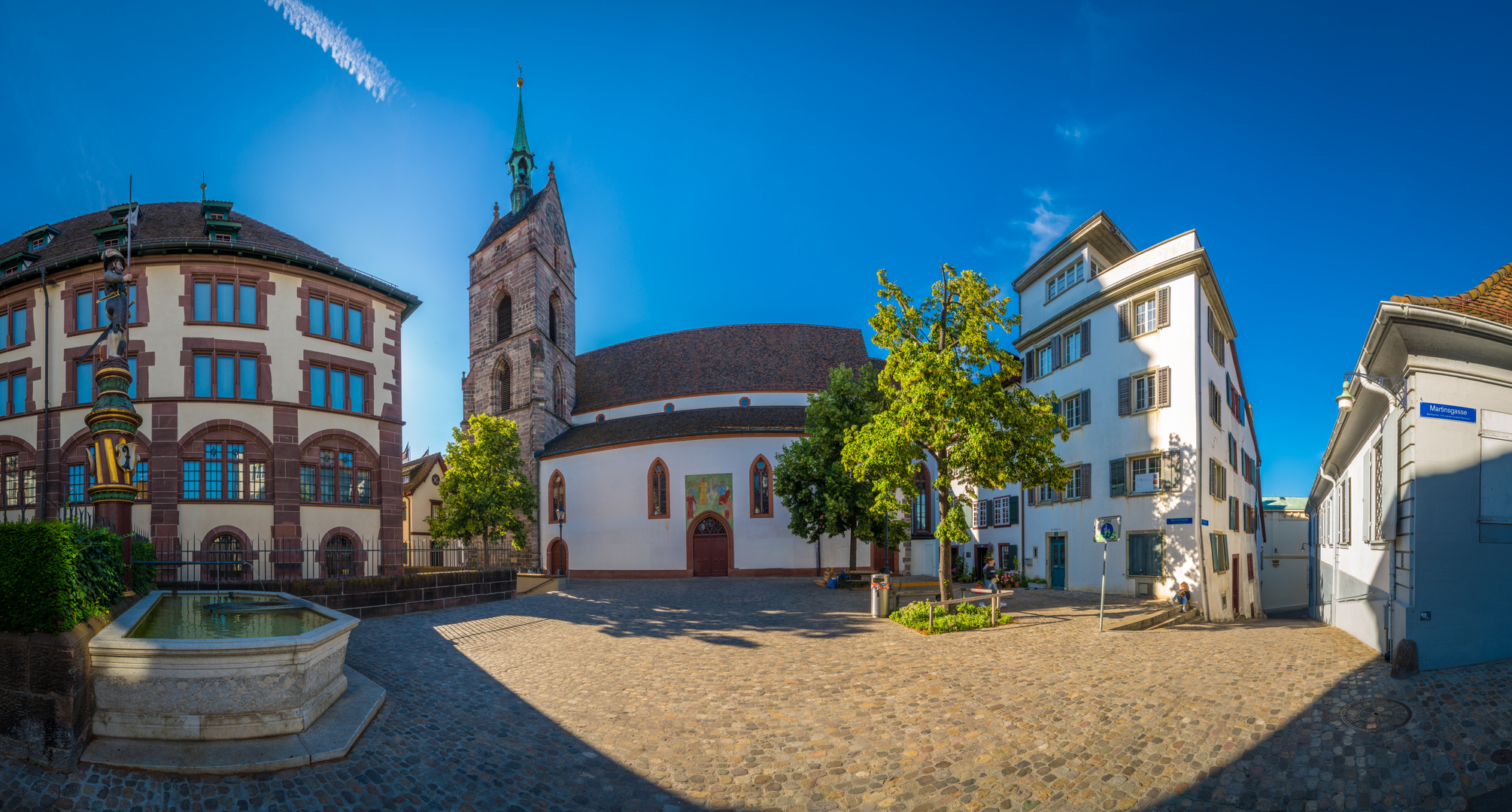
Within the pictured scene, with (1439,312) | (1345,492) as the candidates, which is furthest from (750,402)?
(1439,312)

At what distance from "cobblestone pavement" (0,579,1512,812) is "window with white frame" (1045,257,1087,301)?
48.2ft

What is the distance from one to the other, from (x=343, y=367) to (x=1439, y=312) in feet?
92.3

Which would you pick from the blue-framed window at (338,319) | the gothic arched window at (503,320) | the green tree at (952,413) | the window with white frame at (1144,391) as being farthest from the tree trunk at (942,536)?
the gothic arched window at (503,320)

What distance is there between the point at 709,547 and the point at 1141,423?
910 inches

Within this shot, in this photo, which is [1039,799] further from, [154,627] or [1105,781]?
[154,627]

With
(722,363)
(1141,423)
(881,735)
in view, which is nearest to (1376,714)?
(881,735)

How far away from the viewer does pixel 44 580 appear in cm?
725

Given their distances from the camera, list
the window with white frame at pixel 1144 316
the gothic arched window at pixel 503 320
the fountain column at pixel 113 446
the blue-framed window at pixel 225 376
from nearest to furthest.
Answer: the fountain column at pixel 113 446, the window with white frame at pixel 1144 316, the blue-framed window at pixel 225 376, the gothic arched window at pixel 503 320

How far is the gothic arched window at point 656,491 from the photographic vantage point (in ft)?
127

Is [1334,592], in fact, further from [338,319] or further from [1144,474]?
[338,319]

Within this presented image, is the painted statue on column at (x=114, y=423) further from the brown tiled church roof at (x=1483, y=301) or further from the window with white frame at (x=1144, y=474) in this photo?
the window with white frame at (x=1144, y=474)

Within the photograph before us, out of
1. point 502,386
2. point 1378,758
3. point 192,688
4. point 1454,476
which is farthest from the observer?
point 502,386

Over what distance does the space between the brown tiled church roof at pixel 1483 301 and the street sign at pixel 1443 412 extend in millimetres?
1272

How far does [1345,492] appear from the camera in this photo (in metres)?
18.7
